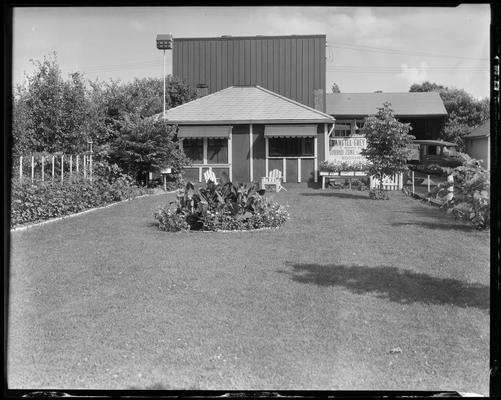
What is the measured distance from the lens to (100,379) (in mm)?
3469

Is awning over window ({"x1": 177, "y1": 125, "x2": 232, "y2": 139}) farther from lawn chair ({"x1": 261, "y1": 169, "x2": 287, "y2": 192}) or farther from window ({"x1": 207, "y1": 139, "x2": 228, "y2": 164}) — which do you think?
lawn chair ({"x1": 261, "y1": 169, "x2": 287, "y2": 192})

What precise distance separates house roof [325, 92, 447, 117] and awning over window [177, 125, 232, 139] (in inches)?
546

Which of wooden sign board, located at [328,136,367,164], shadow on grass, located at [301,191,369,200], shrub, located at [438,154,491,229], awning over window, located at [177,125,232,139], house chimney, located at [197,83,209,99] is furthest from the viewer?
house chimney, located at [197,83,209,99]

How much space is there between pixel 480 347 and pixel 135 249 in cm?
489

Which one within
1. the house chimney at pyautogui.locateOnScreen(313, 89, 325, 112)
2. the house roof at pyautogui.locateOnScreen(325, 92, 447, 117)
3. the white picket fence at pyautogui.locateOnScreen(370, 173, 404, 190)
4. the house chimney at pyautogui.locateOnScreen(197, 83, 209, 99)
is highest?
the house roof at pyautogui.locateOnScreen(325, 92, 447, 117)

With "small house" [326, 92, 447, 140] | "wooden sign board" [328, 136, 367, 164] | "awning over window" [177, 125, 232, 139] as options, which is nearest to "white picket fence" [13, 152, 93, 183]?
"awning over window" [177, 125, 232, 139]

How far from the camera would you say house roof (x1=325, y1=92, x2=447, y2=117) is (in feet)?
102

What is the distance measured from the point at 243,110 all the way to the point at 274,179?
9.88 ft

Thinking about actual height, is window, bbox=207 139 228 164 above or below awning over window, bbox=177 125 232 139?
below

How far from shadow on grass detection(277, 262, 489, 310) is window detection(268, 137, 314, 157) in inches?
504

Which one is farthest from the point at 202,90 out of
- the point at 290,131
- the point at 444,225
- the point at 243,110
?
the point at 444,225

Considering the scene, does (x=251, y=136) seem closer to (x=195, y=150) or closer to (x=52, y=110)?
(x=195, y=150)

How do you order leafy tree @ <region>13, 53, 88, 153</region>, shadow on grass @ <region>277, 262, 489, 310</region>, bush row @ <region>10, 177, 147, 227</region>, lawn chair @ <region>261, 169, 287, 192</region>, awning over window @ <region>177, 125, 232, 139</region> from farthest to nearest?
awning over window @ <region>177, 125, 232, 139</region>
lawn chair @ <region>261, 169, 287, 192</region>
leafy tree @ <region>13, 53, 88, 153</region>
bush row @ <region>10, 177, 147, 227</region>
shadow on grass @ <region>277, 262, 489, 310</region>

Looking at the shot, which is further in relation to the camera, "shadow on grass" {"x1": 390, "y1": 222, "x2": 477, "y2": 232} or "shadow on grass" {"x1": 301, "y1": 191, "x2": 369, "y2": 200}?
"shadow on grass" {"x1": 301, "y1": 191, "x2": 369, "y2": 200}
